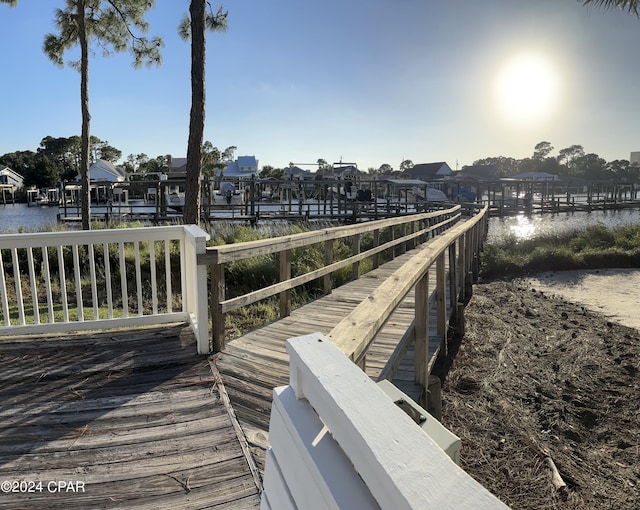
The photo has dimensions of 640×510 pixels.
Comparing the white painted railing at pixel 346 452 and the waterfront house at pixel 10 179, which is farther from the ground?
the waterfront house at pixel 10 179

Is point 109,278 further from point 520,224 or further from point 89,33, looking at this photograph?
point 520,224

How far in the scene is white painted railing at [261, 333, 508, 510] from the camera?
70 cm

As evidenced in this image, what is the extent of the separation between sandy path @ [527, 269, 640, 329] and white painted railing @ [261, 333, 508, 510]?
27.6 feet

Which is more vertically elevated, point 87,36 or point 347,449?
point 87,36

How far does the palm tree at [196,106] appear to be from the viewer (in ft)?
28.7

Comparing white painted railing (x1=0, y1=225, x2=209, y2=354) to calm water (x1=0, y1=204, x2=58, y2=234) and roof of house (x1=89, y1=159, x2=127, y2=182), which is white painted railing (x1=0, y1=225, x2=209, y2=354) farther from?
roof of house (x1=89, y1=159, x2=127, y2=182)

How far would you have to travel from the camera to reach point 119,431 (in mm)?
2654

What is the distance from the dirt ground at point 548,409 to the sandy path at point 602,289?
45.7 inches

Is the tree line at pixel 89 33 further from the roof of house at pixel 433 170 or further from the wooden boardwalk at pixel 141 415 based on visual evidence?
the roof of house at pixel 433 170

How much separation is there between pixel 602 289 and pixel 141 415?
11.3 m

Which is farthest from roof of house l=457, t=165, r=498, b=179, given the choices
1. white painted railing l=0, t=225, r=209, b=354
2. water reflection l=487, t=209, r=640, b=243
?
white painted railing l=0, t=225, r=209, b=354

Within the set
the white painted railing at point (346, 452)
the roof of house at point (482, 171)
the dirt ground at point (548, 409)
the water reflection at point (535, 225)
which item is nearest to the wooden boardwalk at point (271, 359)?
the dirt ground at point (548, 409)

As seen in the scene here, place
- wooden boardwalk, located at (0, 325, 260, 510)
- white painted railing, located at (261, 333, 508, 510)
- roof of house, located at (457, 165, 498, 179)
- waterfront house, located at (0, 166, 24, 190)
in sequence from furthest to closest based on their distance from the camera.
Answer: roof of house, located at (457, 165, 498, 179) → waterfront house, located at (0, 166, 24, 190) → wooden boardwalk, located at (0, 325, 260, 510) → white painted railing, located at (261, 333, 508, 510)

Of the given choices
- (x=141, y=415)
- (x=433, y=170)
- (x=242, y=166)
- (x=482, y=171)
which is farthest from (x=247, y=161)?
(x=141, y=415)
